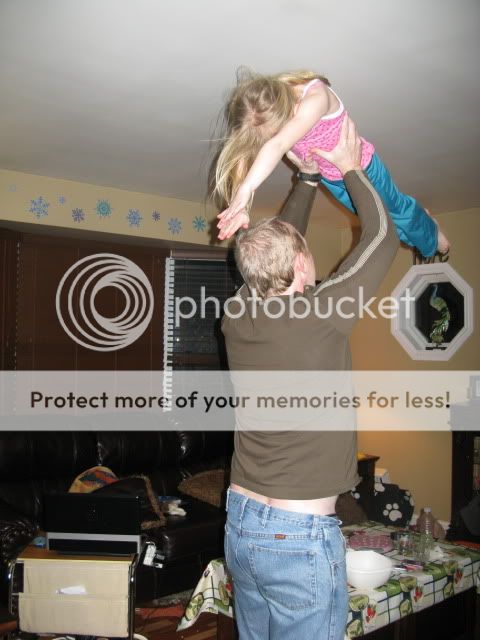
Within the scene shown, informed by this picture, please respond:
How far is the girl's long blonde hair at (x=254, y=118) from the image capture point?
67.2 inches

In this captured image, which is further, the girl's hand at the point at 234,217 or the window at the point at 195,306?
the window at the point at 195,306

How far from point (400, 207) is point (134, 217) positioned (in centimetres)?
282

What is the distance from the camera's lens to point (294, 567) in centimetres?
136

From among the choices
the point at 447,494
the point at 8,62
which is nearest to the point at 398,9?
the point at 8,62

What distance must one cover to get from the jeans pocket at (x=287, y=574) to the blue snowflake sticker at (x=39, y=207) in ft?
11.2

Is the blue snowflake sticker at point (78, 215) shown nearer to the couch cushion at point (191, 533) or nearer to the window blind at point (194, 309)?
the window blind at point (194, 309)

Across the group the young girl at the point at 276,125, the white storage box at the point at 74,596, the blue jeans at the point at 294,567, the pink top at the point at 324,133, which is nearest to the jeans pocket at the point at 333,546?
the blue jeans at the point at 294,567

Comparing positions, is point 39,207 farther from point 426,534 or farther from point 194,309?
point 426,534

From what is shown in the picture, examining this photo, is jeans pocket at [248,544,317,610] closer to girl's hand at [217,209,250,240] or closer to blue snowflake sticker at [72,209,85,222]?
girl's hand at [217,209,250,240]

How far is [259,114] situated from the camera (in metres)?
1.73

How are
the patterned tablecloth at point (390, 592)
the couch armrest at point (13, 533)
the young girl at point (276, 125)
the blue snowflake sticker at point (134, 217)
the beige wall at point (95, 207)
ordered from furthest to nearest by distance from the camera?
the blue snowflake sticker at point (134, 217) → the beige wall at point (95, 207) → the couch armrest at point (13, 533) → the patterned tablecloth at point (390, 592) → the young girl at point (276, 125)

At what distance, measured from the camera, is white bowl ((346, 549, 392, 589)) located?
8.27 feet

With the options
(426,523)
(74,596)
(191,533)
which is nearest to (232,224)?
A: (74,596)

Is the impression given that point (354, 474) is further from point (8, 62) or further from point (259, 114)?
point (8, 62)
